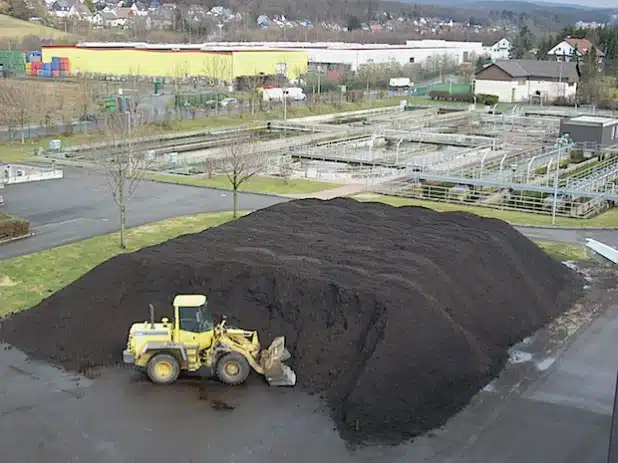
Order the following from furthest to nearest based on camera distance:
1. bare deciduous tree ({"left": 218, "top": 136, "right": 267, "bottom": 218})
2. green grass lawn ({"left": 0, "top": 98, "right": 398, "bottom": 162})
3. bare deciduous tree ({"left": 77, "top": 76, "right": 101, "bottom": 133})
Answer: bare deciduous tree ({"left": 77, "top": 76, "right": 101, "bottom": 133})
green grass lawn ({"left": 0, "top": 98, "right": 398, "bottom": 162})
bare deciduous tree ({"left": 218, "top": 136, "right": 267, "bottom": 218})

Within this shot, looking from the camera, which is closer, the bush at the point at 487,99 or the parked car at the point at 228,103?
the parked car at the point at 228,103

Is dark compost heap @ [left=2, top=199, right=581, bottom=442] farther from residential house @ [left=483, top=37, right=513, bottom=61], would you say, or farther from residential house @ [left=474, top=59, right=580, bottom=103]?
residential house @ [left=483, top=37, right=513, bottom=61]

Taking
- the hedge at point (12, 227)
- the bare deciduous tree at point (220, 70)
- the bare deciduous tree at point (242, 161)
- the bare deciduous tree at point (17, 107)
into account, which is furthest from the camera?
the bare deciduous tree at point (220, 70)

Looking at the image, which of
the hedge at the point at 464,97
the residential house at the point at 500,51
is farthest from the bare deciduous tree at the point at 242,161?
the residential house at the point at 500,51

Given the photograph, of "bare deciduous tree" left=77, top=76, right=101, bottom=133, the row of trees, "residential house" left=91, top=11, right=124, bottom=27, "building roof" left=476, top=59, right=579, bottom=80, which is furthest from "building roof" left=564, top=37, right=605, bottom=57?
"residential house" left=91, top=11, right=124, bottom=27

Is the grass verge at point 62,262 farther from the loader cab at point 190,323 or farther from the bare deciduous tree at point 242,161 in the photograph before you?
the loader cab at point 190,323
